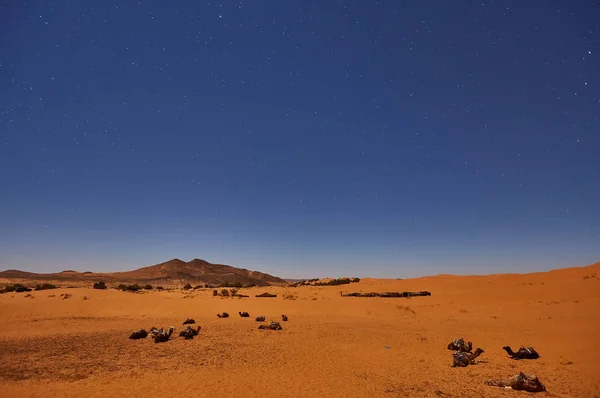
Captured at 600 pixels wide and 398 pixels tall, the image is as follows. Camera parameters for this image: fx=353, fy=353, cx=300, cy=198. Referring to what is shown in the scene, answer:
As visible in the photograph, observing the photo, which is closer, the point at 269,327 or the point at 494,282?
the point at 269,327

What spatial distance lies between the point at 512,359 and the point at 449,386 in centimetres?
474

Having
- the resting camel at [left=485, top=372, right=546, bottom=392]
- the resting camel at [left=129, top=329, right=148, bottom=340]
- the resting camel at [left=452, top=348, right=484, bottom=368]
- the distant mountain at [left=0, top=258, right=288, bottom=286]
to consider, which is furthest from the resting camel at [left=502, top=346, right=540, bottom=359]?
A: the distant mountain at [left=0, top=258, right=288, bottom=286]

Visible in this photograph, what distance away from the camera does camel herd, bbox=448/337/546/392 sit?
9.81 meters

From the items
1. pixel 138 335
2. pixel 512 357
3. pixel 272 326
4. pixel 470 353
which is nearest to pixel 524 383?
pixel 470 353

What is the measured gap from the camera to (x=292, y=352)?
46.9ft

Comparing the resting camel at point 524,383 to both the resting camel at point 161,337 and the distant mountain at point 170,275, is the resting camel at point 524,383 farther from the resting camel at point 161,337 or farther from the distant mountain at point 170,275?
the distant mountain at point 170,275

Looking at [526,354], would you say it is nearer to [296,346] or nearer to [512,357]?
[512,357]

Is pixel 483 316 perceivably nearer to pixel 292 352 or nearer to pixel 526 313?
pixel 526 313

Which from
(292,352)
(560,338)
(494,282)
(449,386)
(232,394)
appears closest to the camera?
(232,394)

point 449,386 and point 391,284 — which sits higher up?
point 391,284

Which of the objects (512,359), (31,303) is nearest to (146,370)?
(512,359)

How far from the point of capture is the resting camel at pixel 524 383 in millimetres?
9766

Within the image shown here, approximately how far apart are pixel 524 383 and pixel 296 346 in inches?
336

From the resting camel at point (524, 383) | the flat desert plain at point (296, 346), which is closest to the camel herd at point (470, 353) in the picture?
the resting camel at point (524, 383)
